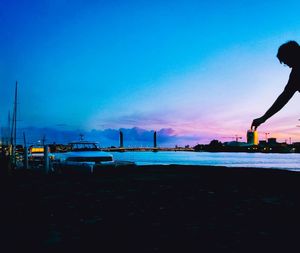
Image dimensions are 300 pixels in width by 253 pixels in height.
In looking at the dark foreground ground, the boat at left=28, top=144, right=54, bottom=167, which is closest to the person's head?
the dark foreground ground

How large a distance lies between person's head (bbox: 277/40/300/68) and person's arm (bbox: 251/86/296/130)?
0.23 metres

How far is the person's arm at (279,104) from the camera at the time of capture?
3.37m

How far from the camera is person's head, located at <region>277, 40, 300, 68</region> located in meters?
3.28

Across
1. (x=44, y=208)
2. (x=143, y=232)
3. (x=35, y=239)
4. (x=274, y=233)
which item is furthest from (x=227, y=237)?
(x=44, y=208)

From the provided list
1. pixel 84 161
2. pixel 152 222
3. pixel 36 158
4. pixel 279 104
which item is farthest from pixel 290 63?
pixel 36 158

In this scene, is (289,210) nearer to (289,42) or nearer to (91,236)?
(91,236)

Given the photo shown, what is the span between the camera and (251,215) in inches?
260

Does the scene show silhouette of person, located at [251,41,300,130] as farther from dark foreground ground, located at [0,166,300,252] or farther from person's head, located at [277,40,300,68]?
dark foreground ground, located at [0,166,300,252]

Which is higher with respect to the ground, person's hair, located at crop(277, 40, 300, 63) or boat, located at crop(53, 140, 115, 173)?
person's hair, located at crop(277, 40, 300, 63)

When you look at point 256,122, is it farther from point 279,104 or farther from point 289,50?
point 289,50

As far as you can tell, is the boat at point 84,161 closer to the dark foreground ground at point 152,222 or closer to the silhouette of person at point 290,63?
the dark foreground ground at point 152,222

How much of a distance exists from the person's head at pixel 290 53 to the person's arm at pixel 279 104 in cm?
23

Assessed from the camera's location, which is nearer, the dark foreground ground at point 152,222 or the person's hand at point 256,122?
the person's hand at point 256,122

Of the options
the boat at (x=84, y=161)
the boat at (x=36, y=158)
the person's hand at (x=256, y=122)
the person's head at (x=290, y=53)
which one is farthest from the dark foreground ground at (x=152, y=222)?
the boat at (x=36, y=158)
